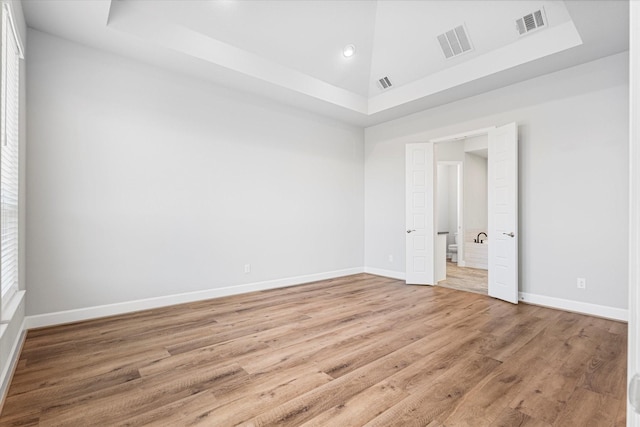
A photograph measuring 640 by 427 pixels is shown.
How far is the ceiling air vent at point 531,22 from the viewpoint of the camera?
11.8ft

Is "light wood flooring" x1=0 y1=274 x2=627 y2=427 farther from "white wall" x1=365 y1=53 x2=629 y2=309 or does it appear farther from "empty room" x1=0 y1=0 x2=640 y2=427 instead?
"white wall" x1=365 y1=53 x2=629 y2=309

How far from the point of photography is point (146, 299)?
3936mm

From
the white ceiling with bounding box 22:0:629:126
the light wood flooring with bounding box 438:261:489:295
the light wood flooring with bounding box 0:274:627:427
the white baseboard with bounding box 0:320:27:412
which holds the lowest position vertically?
the light wood flooring with bounding box 438:261:489:295

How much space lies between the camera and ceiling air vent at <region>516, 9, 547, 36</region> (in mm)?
3602

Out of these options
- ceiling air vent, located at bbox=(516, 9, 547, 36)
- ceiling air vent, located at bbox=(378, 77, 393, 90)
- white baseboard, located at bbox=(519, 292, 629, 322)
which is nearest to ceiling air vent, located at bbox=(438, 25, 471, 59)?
ceiling air vent, located at bbox=(516, 9, 547, 36)

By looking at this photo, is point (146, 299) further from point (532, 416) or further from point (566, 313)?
point (566, 313)

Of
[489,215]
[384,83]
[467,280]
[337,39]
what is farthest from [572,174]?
[337,39]

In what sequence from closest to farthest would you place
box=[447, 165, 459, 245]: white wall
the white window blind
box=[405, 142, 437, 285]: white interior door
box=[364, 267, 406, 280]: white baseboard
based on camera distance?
the white window blind → box=[405, 142, 437, 285]: white interior door → box=[364, 267, 406, 280]: white baseboard → box=[447, 165, 459, 245]: white wall

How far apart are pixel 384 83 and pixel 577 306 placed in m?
4.07

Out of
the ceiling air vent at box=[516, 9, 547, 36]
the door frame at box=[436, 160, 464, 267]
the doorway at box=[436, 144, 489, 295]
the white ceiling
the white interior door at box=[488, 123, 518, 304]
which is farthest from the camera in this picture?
the door frame at box=[436, 160, 464, 267]

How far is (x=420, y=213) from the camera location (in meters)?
5.50

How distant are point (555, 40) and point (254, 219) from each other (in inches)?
172

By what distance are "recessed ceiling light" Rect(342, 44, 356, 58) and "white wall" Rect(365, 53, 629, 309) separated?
6.50 ft

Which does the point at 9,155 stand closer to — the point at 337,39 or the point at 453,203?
the point at 337,39
